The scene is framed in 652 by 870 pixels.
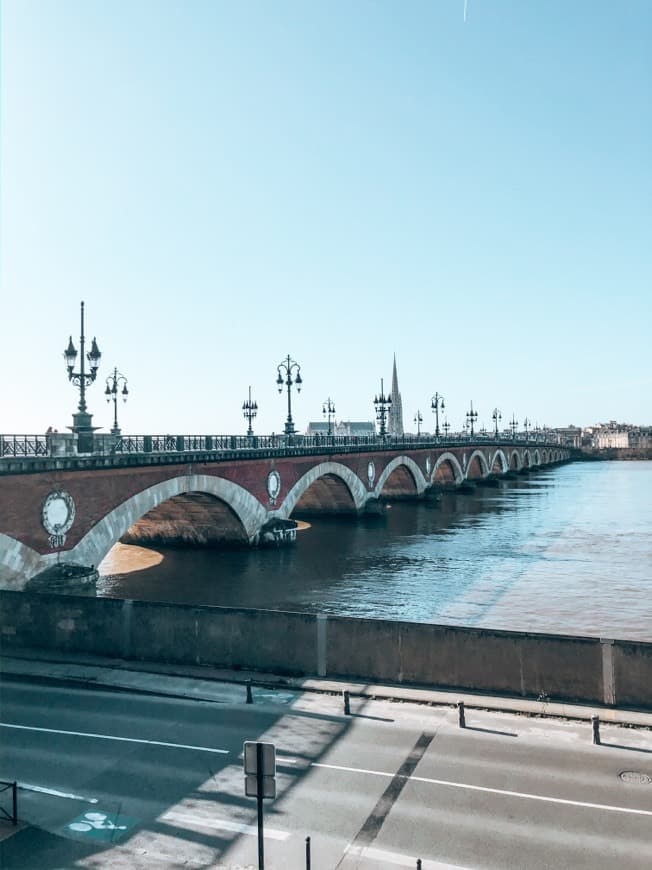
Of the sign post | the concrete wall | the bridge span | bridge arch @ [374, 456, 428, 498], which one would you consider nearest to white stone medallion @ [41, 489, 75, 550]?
the bridge span

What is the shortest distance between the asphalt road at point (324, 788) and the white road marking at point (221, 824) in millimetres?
32

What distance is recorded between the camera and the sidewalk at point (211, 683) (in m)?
16.4

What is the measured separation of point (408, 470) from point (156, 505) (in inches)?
1801

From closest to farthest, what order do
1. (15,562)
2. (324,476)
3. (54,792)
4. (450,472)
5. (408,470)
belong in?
(54,792), (15,562), (324,476), (408,470), (450,472)

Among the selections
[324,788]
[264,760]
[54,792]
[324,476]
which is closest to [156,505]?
Answer: [324,476]

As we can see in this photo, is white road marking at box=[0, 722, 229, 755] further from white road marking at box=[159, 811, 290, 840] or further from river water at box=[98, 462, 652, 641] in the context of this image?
river water at box=[98, 462, 652, 641]

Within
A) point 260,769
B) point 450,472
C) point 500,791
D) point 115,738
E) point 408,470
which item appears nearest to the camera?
point 260,769

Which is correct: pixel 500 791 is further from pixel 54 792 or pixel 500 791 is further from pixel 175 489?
pixel 175 489

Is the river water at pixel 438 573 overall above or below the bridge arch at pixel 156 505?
below

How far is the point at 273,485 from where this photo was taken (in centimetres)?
A: 4788

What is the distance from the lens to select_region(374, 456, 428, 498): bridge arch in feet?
228

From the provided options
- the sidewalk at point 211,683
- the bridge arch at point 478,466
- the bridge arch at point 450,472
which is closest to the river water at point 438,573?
the sidewalk at point 211,683

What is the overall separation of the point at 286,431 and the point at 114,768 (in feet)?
137

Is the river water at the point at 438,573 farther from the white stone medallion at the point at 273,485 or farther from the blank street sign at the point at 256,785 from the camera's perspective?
the blank street sign at the point at 256,785
